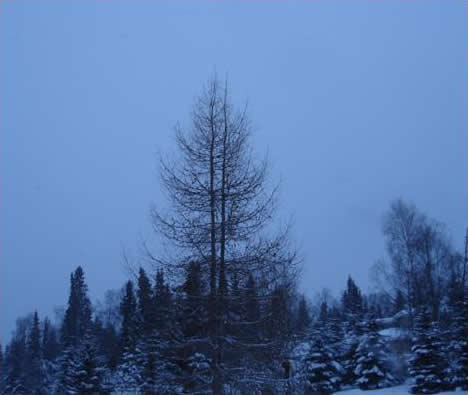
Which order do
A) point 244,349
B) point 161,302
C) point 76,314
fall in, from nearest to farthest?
point 244,349 → point 161,302 → point 76,314

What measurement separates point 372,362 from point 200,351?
21.7m

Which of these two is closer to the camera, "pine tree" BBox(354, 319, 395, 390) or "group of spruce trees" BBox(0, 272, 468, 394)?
"group of spruce trees" BBox(0, 272, 468, 394)

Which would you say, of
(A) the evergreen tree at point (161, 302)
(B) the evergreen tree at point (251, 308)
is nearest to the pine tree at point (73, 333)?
(A) the evergreen tree at point (161, 302)

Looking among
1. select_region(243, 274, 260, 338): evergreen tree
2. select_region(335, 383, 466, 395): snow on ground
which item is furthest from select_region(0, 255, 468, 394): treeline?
select_region(335, 383, 466, 395): snow on ground

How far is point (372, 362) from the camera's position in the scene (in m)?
28.2

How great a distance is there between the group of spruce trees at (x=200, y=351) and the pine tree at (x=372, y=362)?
0.05m

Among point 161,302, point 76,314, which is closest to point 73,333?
point 76,314

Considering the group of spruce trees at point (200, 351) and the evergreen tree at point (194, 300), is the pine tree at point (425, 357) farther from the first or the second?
the evergreen tree at point (194, 300)

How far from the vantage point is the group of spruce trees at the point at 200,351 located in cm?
920

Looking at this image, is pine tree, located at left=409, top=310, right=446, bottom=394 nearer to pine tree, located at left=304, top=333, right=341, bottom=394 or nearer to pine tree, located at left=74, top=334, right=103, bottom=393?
pine tree, located at left=304, top=333, right=341, bottom=394

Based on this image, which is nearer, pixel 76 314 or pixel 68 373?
pixel 68 373

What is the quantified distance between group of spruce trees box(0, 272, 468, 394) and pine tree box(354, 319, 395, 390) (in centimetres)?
5

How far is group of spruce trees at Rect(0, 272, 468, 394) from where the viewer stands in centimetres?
920

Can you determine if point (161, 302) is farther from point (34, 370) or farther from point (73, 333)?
point (34, 370)
